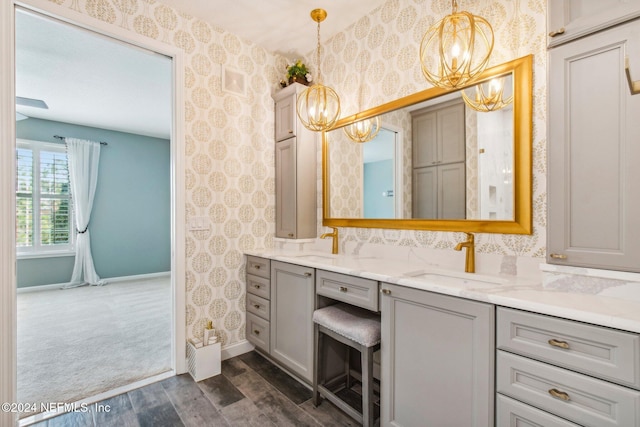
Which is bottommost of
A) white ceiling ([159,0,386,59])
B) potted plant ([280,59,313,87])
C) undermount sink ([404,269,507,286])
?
undermount sink ([404,269,507,286])

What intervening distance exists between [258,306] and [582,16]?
264 cm

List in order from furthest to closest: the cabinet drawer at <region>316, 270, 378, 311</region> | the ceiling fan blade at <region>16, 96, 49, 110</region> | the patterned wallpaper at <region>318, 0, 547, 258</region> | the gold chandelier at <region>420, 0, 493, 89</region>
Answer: the ceiling fan blade at <region>16, 96, 49, 110</region> → the cabinet drawer at <region>316, 270, 378, 311</region> → the patterned wallpaper at <region>318, 0, 547, 258</region> → the gold chandelier at <region>420, 0, 493, 89</region>

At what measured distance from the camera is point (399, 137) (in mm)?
2207

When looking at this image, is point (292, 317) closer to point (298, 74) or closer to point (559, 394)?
point (559, 394)

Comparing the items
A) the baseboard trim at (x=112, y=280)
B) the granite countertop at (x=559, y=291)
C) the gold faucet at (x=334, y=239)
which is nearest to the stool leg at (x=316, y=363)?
the granite countertop at (x=559, y=291)

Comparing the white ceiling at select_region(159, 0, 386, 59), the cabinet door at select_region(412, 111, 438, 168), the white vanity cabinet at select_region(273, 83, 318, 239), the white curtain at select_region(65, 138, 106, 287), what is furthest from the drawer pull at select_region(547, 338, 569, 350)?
the white curtain at select_region(65, 138, 106, 287)

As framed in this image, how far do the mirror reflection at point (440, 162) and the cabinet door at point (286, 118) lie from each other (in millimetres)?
541

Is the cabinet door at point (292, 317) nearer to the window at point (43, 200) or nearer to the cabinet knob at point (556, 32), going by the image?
the cabinet knob at point (556, 32)

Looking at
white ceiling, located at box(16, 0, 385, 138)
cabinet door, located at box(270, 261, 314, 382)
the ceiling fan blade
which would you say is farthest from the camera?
the ceiling fan blade

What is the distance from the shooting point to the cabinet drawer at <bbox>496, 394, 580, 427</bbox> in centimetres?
108

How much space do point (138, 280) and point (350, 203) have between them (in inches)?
200

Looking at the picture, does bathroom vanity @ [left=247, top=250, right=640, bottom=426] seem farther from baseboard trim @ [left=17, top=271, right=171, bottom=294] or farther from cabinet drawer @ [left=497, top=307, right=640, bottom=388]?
baseboard trim @ [left=17, top=271, right=171, bottom=294]

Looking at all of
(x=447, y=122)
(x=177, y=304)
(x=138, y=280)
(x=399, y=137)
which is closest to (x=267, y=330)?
(x=177, y=304)

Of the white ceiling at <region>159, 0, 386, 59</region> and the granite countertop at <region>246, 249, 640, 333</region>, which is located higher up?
the white ceiling at <region>159, 0, 386, 59</region>
